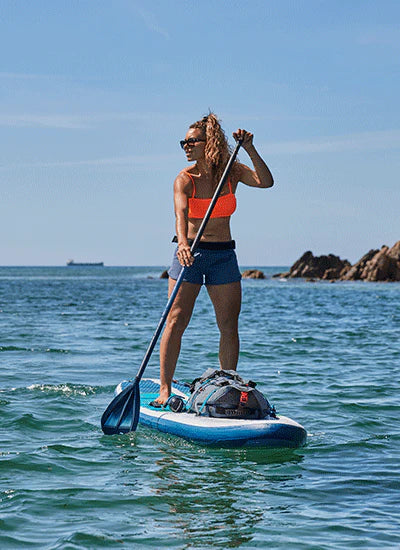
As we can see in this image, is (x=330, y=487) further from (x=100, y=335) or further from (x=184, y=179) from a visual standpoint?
(x=100, y=335)

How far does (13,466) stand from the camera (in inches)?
240

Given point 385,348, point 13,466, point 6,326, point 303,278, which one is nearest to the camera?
point 13,466

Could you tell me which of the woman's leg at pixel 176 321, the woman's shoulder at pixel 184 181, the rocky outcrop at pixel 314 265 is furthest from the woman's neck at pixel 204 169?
the rocky outcrop at pixel 314 265

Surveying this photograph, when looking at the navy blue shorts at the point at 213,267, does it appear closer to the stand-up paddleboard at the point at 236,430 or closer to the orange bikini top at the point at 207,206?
the orange bikini top at the point at 207,206

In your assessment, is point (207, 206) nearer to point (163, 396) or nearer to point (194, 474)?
point (163, 396)

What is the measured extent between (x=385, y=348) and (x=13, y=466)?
10.7 metres

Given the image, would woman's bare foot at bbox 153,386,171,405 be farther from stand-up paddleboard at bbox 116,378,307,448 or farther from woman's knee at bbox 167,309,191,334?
woman's knee at bbox 167,309,191,334

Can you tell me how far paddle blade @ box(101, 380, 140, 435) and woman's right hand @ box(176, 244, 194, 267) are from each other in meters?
1.21

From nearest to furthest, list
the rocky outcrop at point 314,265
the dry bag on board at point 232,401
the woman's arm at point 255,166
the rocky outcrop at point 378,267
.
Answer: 1. the dry bag on board at point 232,401
2. the woman's arm at point 255,166
3. the rocky outcrop at point 378,267
4. the rocky outcrop at point 314,265

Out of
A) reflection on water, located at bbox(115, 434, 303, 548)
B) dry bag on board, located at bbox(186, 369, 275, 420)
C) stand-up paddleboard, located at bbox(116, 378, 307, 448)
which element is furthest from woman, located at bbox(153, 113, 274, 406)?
reflection on water, located at bbox(115, 434, 303, 548)

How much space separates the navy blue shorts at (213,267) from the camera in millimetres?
7133

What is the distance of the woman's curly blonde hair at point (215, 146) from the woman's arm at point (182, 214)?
264 mm

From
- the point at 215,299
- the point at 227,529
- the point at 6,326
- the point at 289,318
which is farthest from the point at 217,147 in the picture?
the point at 289,318

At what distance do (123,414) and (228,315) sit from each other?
1.24 m
